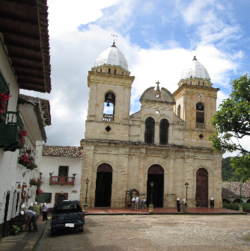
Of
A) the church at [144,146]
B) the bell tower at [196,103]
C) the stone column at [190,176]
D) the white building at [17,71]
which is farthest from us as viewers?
the bell tower at [196,103]

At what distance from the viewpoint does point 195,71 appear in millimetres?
32719

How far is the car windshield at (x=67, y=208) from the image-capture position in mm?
13744

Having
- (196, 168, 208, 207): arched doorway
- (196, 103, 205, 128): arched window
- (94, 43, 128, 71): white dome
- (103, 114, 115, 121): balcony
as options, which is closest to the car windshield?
(103, 114, 115, 121): balcony

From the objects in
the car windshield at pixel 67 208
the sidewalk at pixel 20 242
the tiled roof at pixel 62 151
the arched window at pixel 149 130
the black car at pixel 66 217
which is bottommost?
the sidewalk at pixel 20 242

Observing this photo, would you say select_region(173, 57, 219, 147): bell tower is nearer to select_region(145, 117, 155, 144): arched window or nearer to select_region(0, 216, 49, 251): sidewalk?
select_region(145, 117, 155, 144): arched window

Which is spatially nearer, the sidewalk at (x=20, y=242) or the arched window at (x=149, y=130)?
the sidewalk at (x=20, y=242)

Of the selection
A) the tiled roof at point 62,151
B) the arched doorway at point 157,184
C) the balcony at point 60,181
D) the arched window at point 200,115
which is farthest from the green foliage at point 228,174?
the balcony at point 60,181

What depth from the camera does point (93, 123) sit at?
27766 millimetres

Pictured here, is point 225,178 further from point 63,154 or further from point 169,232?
point 169,232

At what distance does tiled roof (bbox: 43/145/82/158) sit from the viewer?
26.4m

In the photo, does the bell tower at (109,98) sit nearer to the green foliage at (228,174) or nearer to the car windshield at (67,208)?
the car windshield at (67,208)

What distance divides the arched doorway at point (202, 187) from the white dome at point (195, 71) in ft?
36.5

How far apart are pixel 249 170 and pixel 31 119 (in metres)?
11.7

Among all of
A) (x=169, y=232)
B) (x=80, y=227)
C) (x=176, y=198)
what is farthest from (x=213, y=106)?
(x=80, y=227)
